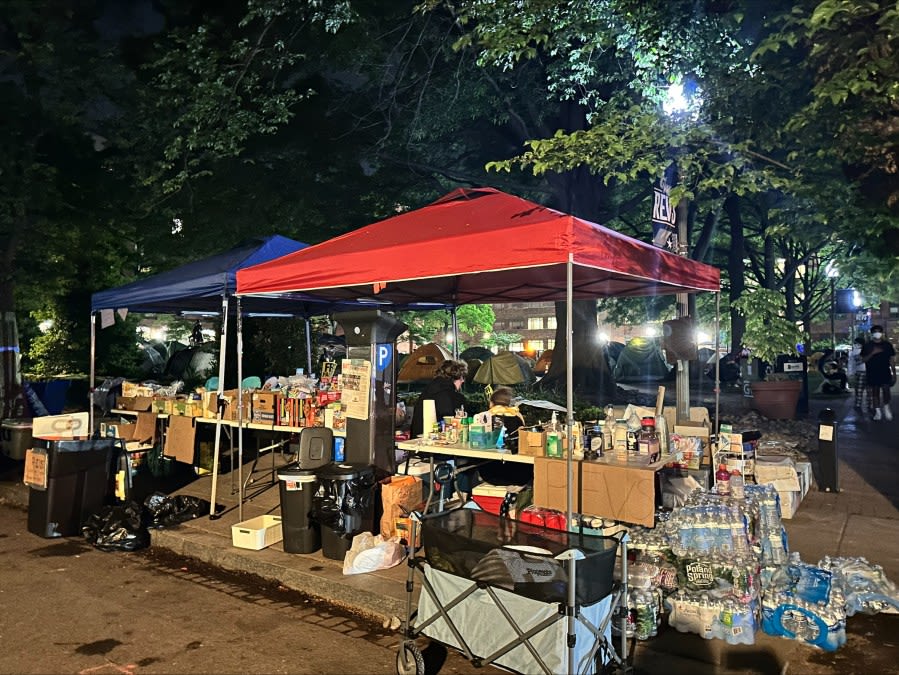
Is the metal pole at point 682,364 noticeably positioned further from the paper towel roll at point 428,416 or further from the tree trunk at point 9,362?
the tree trunk at point 9,362

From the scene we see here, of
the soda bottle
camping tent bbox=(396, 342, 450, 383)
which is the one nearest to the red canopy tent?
the soda bottle

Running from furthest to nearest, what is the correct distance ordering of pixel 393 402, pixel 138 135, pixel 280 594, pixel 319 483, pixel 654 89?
pixel 138 135
pixel 654 89
pixel 393 402
pixel 319 483
pixel 280 594

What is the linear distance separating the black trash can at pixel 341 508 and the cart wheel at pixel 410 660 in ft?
7.16

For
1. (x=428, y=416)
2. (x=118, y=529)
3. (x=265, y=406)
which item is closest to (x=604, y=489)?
(x=428, y=416)

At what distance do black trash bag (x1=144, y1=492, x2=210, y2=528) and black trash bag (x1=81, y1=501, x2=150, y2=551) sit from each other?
0.16 meters

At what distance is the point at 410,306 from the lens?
11898 mm

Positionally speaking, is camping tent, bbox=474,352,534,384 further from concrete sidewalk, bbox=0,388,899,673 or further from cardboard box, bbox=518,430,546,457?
cardboard box, bbox=518,430,546,457

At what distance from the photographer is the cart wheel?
4.11 m

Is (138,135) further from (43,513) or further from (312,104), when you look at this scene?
(43,513)

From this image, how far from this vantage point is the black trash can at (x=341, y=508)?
6223 mm

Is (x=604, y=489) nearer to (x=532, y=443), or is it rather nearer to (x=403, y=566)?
(x=532, y=443)

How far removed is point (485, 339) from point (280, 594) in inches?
2445

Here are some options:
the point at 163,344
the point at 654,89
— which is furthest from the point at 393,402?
the point at 163,344

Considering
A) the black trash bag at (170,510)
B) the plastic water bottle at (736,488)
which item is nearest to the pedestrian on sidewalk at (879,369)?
the plastic water bottle at (736,488)
